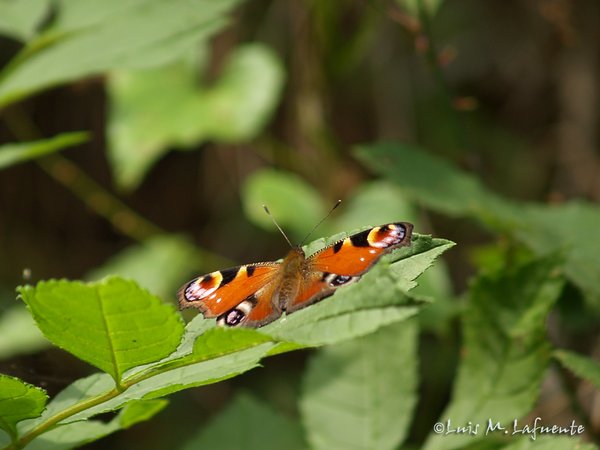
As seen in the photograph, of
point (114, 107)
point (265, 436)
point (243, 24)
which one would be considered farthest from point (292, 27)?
point (265, 436)

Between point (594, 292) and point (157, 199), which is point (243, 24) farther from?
point (594, 292)

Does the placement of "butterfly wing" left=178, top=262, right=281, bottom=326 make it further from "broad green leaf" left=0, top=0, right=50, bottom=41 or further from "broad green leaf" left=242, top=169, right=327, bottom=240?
"broad green leaf" left=242, top=169, right=327, bottom=240

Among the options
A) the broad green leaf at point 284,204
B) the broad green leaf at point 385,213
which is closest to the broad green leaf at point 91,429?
the broad green leaf at point 385,213

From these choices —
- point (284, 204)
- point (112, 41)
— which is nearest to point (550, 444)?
point (112, 41)

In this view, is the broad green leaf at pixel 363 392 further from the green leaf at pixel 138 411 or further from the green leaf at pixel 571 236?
the green leaf at pixel 138 411

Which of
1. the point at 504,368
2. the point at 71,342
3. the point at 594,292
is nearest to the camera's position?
the point at 71,342

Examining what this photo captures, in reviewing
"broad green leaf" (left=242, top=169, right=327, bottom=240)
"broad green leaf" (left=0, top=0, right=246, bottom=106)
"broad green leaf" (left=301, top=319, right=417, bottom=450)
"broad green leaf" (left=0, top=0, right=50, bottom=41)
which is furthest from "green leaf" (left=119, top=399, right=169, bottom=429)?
"broad green leaf" (left=242, top=169, right=327, bottom=240)
